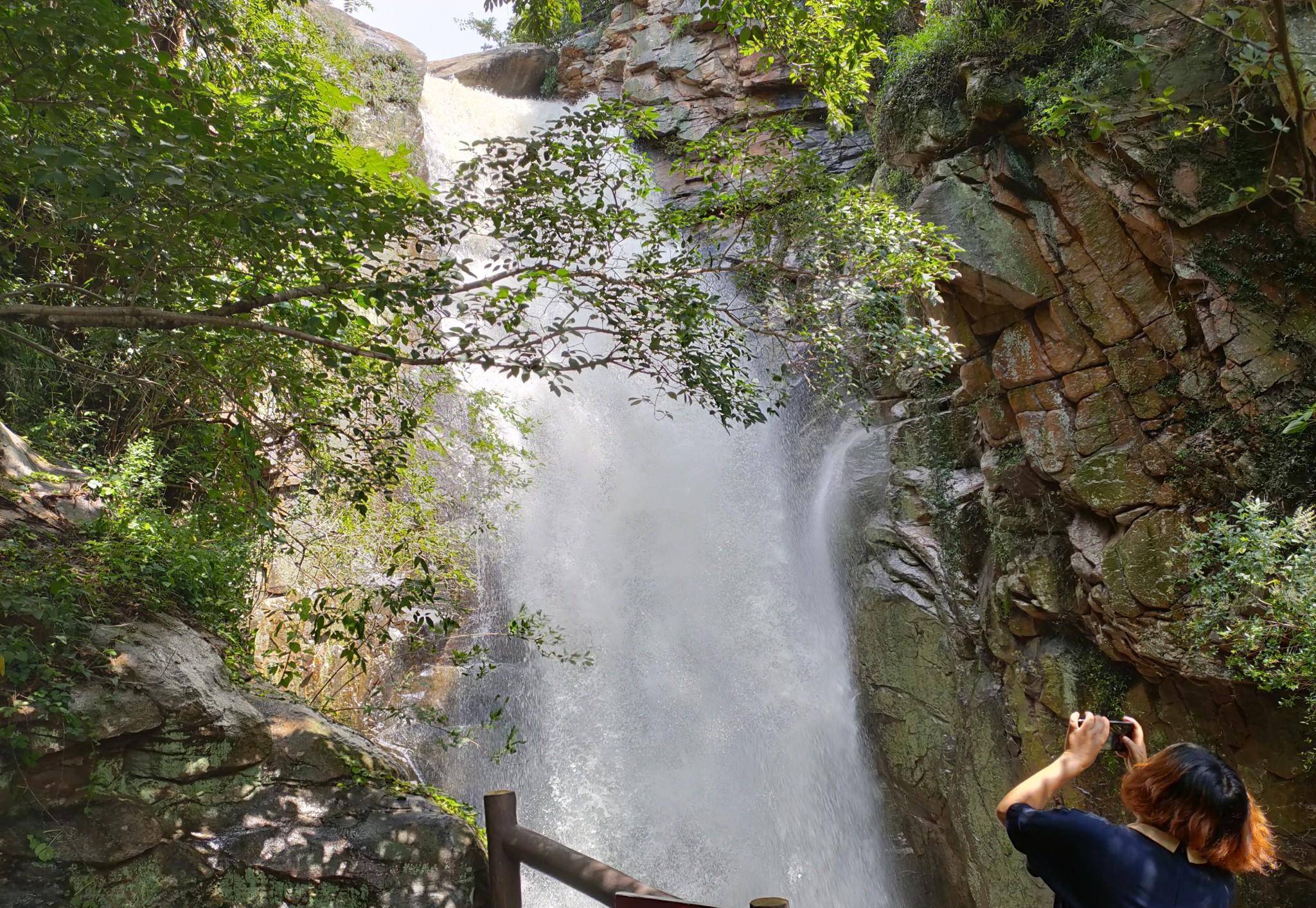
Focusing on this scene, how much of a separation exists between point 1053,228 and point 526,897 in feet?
27.0

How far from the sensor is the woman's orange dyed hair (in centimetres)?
179

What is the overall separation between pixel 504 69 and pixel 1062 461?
53.6 ft

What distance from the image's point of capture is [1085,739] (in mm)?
1993

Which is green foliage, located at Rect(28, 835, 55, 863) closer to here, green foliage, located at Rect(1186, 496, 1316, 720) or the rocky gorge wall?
the rocky gorge wall

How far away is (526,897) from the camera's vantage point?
7703mm

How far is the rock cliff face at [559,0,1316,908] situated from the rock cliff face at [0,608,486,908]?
464cm

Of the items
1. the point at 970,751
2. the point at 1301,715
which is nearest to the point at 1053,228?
the point at 1301,715

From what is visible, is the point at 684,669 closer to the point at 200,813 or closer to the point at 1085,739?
the point at 200,813

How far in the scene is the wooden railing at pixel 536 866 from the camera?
2793 millimetres

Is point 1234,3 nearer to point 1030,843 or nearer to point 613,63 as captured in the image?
point 1030,843

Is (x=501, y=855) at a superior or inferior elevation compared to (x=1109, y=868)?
inferior

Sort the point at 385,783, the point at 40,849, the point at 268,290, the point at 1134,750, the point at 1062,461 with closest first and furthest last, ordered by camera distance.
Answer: the point at 1134,750, the point at 40,849, the point at 268,290, the point at 385,783, the point at 1062,461

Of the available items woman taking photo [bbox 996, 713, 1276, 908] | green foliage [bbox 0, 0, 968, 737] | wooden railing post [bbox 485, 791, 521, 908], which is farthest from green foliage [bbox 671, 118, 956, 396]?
woman taking photo [bbox 996, 713, 1276, 908]

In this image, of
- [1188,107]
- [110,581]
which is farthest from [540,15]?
[1188,107]
